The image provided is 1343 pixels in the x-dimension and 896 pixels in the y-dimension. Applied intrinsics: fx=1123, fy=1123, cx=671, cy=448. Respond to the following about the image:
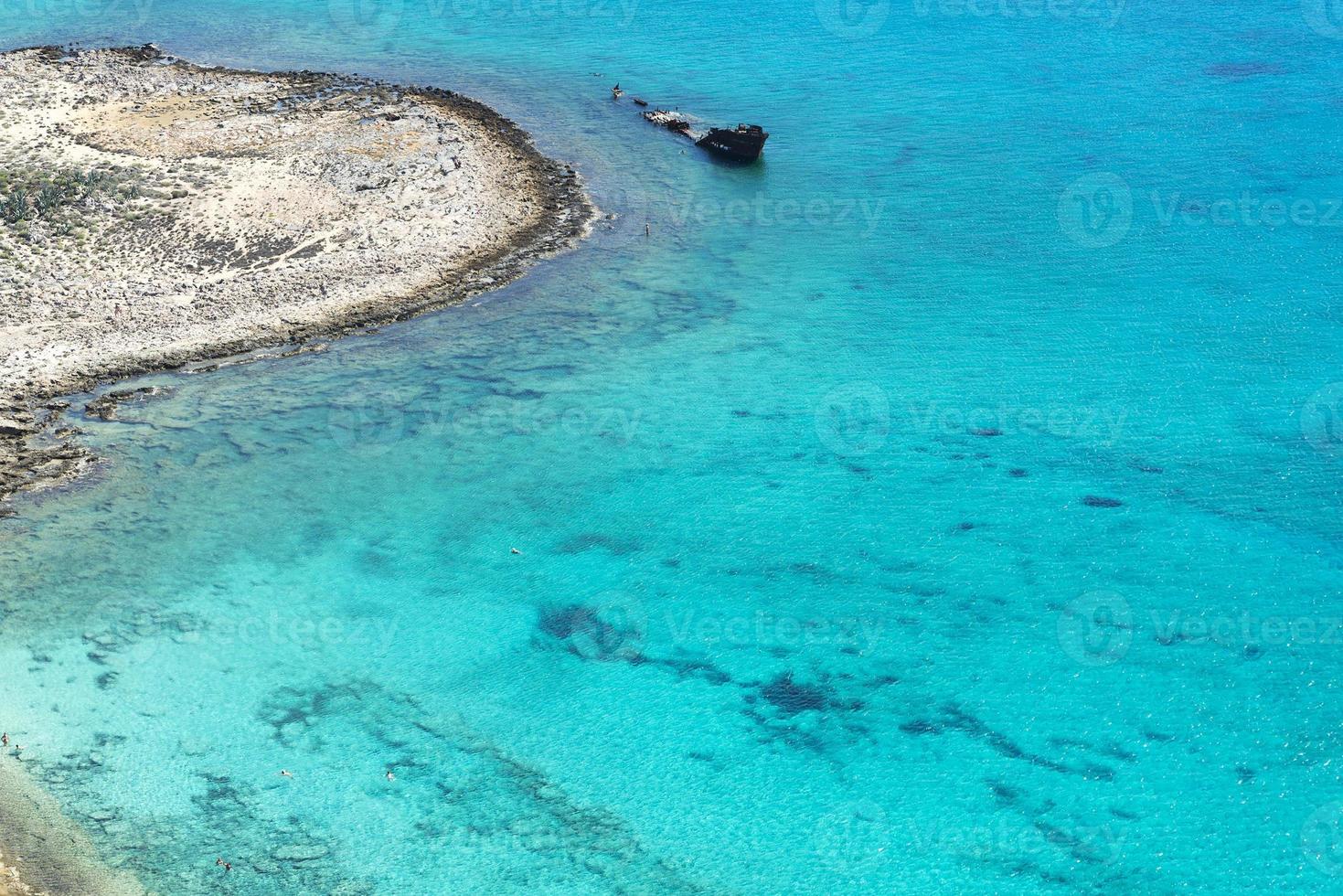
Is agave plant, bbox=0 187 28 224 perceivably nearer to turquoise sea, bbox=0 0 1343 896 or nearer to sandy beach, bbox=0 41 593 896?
sandy beach, bbox=0 41 593 896

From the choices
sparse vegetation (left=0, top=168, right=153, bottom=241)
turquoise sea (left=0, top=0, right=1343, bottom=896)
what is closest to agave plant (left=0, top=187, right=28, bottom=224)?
sparse vegetation (left=0, top=168, right=153, bottom=241)

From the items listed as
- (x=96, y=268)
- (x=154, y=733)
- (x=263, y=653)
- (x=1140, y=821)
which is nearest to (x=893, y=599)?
(x=1140, y=821)

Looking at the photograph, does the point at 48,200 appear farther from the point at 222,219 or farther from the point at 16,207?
the point at 222,219

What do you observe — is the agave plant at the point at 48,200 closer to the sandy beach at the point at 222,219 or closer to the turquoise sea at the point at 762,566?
the sandy beach at the point at 222,219

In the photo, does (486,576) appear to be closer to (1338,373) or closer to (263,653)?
(263,653)

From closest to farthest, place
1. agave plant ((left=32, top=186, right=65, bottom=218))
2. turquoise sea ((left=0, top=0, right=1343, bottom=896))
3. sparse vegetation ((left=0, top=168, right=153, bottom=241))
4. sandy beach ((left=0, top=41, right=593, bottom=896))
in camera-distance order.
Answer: turquoise sea ((left=0, top=0, right=1343, bottom=896)) → sandy beach ((left=0, top=41, right=593, bottom=896)) → sparse vegetation ((left=0, top=168, right=153, bottom=241)) → agave plant ((left=32, top=186, right=65, bottom=218))

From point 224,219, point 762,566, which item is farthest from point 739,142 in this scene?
point 762,566

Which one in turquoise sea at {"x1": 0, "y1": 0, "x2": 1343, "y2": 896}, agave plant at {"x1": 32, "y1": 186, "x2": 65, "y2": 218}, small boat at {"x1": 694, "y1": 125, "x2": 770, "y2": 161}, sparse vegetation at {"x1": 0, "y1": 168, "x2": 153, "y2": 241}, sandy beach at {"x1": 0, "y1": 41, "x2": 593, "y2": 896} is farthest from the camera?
small boat at {"x1": 694, "y1": 125, "x2": 770, "y2": 161}
